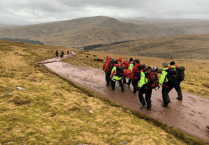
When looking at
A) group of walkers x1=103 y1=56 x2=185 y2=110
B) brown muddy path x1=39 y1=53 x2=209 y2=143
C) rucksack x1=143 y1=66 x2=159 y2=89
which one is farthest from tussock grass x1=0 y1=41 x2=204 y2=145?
rucksack x1=143 y1=66 x2=159 y2=89

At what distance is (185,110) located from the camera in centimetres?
786

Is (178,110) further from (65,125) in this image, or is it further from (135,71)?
(65,125)

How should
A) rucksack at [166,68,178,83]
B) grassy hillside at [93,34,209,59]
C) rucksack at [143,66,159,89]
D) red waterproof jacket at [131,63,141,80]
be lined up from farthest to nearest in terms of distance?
grassy hillside at [93,34,209,59] → red waterproof jacket at [131,63,141,80] → rucksack at [166,68,178,83] → rucksack at [143,66,159,89]

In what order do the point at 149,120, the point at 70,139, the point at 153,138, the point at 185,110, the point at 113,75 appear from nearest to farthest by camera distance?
the point at 70,139 < the point at 153,138 < the point at 149,120 < the point at 185,110 < the point at 113,75

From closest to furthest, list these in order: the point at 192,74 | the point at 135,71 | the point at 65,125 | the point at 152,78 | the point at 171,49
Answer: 1. the point at 65,125
2. the point at 152,78
3. the point at 135,71
4. the point at 192,74
5. the point at 171,49

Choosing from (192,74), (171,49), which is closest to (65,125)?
(192,74)

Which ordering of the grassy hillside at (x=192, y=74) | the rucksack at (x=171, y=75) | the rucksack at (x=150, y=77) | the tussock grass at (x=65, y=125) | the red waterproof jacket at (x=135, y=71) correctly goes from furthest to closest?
1. the grassy hillside at (x=192, y=74)
2. the red waterproof jacket at (x=135, y=71)
3. the rucksack at (x=171, y=75)
4. the rucksack at (x=150, y=77)
5. the tussock grass at (x=65, y=125)

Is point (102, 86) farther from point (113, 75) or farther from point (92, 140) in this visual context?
point (92, 140)

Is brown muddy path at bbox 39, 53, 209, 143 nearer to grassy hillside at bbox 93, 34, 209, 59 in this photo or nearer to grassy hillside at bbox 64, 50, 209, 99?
grassy hillside at bbox 64, 50, 209, 99

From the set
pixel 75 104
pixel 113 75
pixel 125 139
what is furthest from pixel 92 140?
pixel 113 75

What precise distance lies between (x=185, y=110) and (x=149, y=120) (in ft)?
10.2

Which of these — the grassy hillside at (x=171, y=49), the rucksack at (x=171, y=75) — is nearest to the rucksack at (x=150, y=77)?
the rucksack at (x=171, y=75)

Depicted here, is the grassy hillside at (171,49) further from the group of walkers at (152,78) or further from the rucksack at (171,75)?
the rucksack at (171,75)

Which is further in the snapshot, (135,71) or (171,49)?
(171,49)
